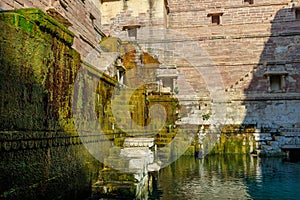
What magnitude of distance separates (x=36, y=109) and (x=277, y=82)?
17321mm

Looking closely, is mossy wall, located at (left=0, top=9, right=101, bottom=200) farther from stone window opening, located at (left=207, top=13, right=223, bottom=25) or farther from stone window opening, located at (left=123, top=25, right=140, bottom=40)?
stone window opening, located at (left=207, top=13, right=223, bottom=25)

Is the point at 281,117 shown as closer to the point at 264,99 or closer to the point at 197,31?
the point at 264,99

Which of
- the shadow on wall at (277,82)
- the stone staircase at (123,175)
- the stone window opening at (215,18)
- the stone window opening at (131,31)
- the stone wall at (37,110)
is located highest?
the stone window opening at (215,18)

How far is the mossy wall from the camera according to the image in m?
2.41

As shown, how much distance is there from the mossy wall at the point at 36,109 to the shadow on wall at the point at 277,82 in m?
13.2

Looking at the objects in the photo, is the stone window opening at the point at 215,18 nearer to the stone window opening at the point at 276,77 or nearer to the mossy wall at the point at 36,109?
the stone window opening at the point at 276,77

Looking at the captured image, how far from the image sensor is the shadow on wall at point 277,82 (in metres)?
16.3

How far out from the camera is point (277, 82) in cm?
1781

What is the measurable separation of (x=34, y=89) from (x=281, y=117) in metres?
15.9

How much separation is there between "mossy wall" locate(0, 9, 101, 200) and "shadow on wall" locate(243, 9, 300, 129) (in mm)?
13190

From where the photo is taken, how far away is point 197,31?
65.3 ft

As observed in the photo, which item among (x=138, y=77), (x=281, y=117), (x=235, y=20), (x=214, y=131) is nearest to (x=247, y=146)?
(x=214, y=131)

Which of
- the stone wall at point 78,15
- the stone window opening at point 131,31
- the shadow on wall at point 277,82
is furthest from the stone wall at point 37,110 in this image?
the stone window opening at point 131,31

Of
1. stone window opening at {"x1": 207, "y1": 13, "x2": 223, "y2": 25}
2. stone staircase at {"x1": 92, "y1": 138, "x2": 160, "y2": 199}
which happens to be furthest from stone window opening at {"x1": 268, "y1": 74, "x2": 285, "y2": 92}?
stone staircase at {"x1": 92, "y1": 138, "x2": 160, "y2": 199}
